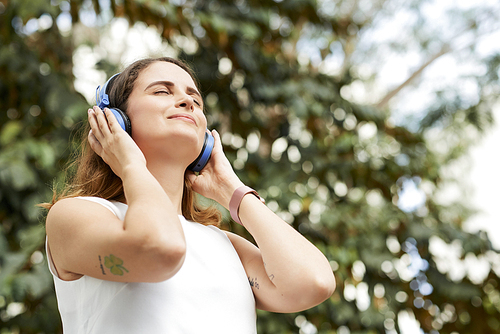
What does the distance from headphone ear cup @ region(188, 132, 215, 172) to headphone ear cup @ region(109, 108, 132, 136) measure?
262 mm

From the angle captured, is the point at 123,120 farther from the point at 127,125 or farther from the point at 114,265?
the point at 114,265

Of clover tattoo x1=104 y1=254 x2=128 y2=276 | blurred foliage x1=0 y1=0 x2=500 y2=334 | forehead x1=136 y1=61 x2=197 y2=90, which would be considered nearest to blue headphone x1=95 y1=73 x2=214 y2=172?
forehead x1=136 y1=61 x2=197 y2=90

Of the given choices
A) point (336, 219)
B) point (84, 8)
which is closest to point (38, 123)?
point (84, 8)

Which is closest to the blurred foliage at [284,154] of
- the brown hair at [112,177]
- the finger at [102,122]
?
the brown hair at [112,177]

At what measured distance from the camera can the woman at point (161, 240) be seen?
3.00ft

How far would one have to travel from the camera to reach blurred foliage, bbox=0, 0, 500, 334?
2797 millimetres

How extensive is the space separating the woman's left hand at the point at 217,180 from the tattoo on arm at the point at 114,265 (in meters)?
0.47

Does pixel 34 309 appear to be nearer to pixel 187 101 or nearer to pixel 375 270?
pixel 187 101

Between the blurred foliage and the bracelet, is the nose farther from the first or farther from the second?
the blurred foliage

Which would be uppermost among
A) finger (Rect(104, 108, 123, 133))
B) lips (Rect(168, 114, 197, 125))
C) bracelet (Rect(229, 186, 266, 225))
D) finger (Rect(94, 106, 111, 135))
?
lips (Rect(168, 114, 197, 125))

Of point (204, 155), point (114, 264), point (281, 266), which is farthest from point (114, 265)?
point (204, 155)

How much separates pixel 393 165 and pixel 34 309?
2.95 m

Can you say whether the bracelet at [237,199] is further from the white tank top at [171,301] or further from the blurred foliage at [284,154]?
the blurred foliage at [284,154]

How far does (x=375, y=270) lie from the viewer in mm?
3467
